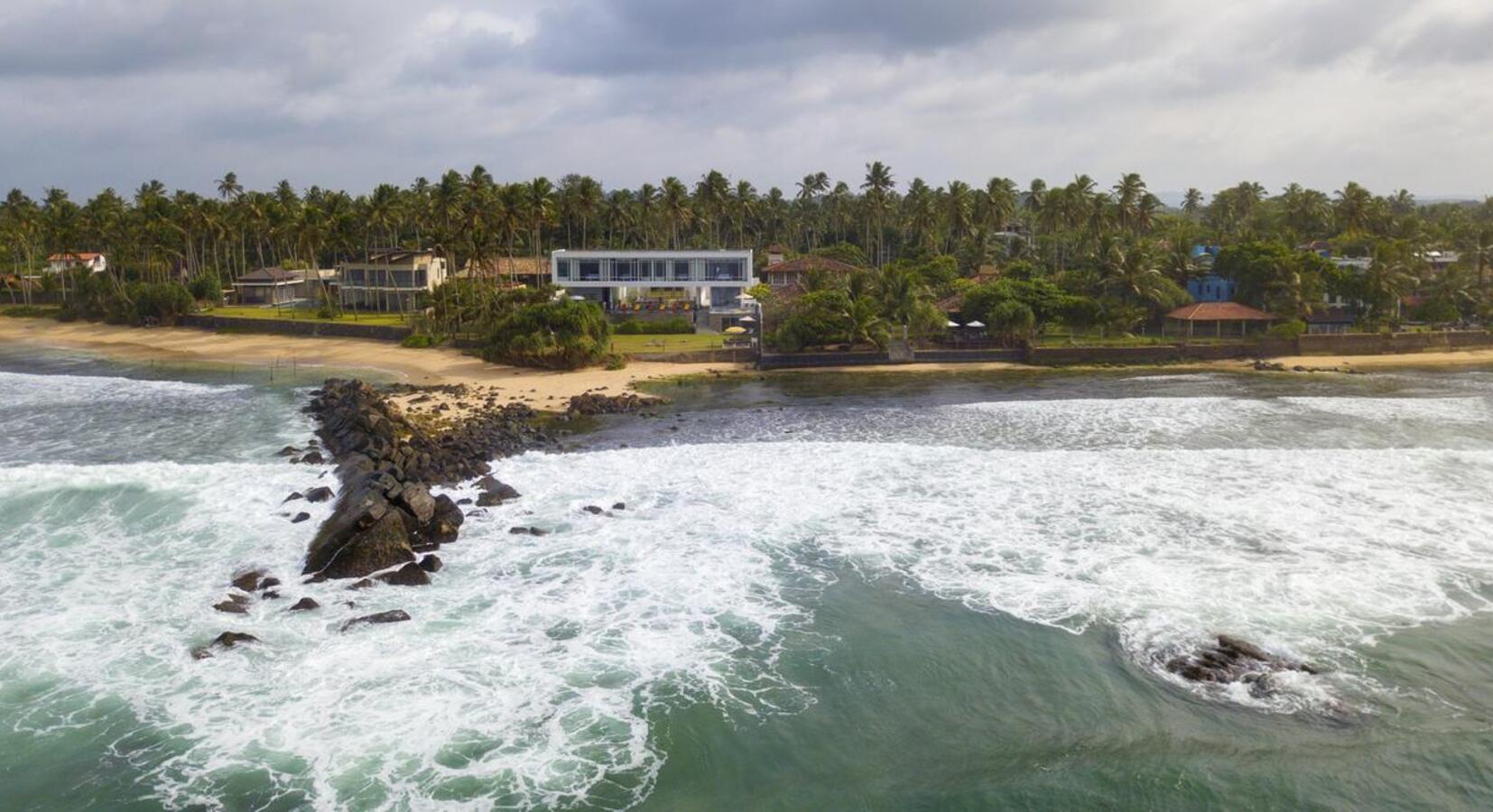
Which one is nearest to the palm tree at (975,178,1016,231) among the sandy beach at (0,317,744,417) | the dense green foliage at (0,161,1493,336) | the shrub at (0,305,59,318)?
the dense green foliage at (0,161,1493,336)

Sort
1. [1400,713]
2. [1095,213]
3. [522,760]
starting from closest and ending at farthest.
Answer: [522,760], [1400,713], [1095,213]

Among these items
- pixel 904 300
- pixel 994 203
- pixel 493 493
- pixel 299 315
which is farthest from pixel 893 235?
pixel 493 493

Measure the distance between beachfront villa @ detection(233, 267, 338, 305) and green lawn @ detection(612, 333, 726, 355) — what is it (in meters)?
35.9

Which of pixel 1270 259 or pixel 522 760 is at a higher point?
pixel 1270 259

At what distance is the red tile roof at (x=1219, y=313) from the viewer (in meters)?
62.7

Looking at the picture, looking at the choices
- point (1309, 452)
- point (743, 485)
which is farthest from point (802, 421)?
point (1309, 452)

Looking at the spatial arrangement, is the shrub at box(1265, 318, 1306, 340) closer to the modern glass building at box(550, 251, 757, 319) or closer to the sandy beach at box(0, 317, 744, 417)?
the sandy beach at box(0, 317, 744, 417)

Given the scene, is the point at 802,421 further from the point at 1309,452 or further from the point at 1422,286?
the point at 1422,286

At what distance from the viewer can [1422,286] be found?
70125mm

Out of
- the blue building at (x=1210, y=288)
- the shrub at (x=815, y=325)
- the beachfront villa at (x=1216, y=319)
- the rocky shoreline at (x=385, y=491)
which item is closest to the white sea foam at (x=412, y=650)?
the rocky shoreline at (x=385, y=491)

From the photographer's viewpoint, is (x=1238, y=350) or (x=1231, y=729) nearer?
(x=1231, y=729)

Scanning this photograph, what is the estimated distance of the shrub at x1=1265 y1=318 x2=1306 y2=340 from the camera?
197ft

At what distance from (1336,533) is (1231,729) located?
1189cm

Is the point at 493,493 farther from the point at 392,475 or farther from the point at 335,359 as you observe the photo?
the point at 335,359
